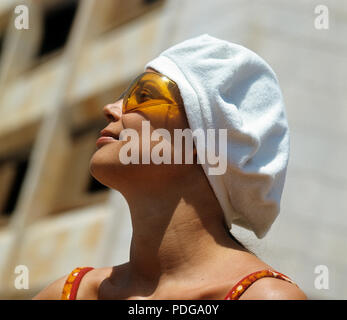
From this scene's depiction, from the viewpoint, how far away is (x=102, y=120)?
42.3ft

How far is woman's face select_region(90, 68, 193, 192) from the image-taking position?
8.71 feet

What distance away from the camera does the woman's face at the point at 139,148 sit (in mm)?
2656

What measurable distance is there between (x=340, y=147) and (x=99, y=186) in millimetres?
5122

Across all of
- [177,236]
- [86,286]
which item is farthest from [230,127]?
[86,286]

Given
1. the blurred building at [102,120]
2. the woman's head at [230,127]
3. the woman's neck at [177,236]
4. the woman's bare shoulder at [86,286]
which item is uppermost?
the woman's head at [230,127]

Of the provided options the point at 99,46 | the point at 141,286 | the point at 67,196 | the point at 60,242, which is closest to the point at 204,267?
the point at 141,286

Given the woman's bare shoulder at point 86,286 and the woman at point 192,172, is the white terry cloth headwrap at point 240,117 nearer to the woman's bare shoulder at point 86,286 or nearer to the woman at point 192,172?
the woman at point 192,172

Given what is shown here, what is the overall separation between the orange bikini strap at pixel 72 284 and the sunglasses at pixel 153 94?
71cm

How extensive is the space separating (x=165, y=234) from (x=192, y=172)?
0.28m

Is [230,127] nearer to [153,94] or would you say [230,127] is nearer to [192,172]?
[192,172]

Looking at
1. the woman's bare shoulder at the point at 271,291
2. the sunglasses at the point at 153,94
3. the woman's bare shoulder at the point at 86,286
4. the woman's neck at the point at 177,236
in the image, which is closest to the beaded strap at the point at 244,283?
the woman's bare shoulder at the point at 271,291

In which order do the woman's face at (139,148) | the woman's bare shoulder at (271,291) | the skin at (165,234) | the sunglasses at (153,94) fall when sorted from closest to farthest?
1. the woman's bare shoulder at (271,291)
2. the skin at (165,234)
3. the woman's face at (139,148)
4. the sunglasses at (153,94)

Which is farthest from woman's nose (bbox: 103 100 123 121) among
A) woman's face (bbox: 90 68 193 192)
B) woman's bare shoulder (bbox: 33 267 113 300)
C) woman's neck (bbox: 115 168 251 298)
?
woman's bare shoulder (bbox: 33 267 113 300)
